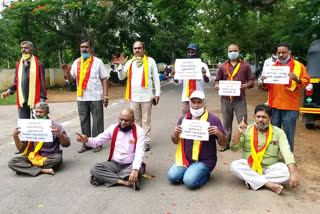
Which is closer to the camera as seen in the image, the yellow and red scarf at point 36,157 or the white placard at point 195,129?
the white placard at point 195,129

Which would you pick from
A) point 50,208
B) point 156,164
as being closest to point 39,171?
point 50,208

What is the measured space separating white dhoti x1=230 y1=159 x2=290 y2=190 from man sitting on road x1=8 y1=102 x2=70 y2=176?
261 cm

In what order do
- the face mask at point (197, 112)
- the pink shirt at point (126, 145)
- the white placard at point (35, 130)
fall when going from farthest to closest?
the white placard at point (35, 130) < the pink shirt at point (126, 145) < the face mask at point (197, 112)

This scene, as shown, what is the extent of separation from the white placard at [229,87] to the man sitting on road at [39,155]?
9.02ft

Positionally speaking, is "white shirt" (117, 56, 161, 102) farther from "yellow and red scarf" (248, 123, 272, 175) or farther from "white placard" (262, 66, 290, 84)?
"yellow and red scarf" (248, 123, 272, 175)

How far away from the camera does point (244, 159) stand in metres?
4.73

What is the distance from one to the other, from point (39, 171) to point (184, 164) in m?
2.21

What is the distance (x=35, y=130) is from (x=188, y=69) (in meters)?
2.83

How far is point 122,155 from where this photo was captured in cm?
490

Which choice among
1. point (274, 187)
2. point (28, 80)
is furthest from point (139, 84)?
point (274, 187)

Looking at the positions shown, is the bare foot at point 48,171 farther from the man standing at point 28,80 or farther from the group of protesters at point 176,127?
the man standing at point 28,80

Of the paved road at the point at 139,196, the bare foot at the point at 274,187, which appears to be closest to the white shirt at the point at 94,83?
the paved road at the point at 139,196

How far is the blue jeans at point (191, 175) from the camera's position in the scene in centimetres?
454

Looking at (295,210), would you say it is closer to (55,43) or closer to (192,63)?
(192,63)
